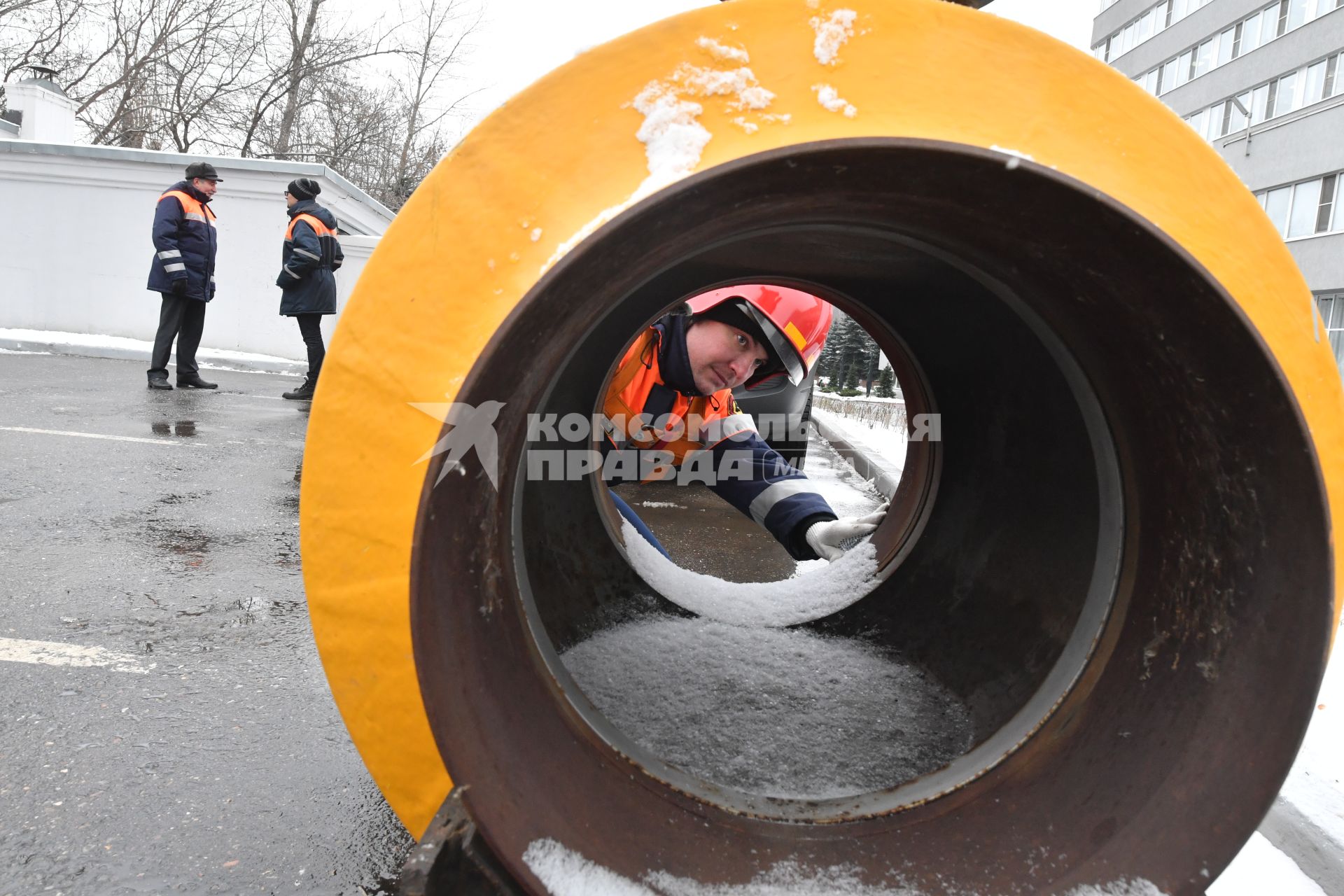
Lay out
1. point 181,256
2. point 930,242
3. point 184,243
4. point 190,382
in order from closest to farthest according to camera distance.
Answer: point 930,242 < point 181,256 < point 184,243 < point 190,382

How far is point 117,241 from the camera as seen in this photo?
39.8 feet

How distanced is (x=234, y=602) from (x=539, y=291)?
7.32 feet

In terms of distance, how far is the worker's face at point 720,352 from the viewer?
3068 millimetres

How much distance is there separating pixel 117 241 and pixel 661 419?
474 inches

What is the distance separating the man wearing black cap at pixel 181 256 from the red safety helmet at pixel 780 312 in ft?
22.2

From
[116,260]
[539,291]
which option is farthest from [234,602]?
[116,260]

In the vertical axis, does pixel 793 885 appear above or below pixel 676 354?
below

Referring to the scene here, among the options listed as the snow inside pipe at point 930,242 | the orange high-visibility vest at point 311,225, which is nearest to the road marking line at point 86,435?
the orange high-visibility vest at point 311,225

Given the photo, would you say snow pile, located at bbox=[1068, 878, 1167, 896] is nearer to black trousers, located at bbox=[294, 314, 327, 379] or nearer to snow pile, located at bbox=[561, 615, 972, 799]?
snow pile, located at bbox=[561, 615, 972, 799]

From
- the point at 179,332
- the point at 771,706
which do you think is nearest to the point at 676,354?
the point at 771,706

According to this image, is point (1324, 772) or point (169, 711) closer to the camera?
point (1324, 772)

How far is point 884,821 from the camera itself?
1359mm

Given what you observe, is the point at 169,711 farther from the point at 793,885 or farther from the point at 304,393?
the point at 304,393

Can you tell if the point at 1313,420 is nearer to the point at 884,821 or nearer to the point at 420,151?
the point at 884,821
